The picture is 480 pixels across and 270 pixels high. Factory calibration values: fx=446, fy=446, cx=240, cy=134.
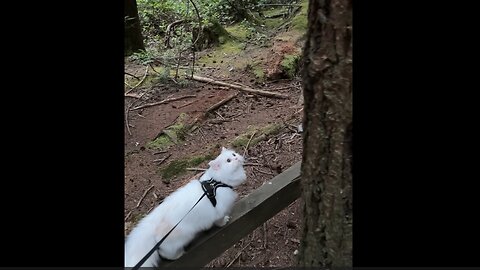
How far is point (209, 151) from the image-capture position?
176 inches

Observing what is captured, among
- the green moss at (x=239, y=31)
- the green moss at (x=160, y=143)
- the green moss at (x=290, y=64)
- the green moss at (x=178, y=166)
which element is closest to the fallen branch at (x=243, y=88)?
the green moss at (x=290, y=64)

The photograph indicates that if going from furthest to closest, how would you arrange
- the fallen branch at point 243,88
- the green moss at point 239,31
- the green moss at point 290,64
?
the green moss at point 239,31 → the green moss at point 290,64 → the fallen branch at point 243,88

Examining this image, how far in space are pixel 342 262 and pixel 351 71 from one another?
0.88 metres

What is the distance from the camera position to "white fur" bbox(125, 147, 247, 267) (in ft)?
7.68

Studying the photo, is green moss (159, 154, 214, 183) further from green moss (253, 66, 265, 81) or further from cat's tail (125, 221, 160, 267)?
green moss (253, 66, 265, 81)

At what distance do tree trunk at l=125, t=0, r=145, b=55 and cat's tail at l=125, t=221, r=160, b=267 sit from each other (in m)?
5.59

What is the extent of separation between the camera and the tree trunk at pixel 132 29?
750cm

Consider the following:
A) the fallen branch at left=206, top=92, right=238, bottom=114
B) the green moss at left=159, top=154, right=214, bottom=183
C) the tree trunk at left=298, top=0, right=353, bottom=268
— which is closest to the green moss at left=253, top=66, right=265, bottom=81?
the fallen branch at left=206, top=92, right=238, bottom=114

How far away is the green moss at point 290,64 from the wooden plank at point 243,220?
3415mm

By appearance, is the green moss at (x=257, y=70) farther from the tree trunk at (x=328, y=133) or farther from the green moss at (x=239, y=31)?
the tree trunk at (x=328, y=133)

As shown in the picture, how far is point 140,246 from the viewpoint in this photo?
7.84 feet
